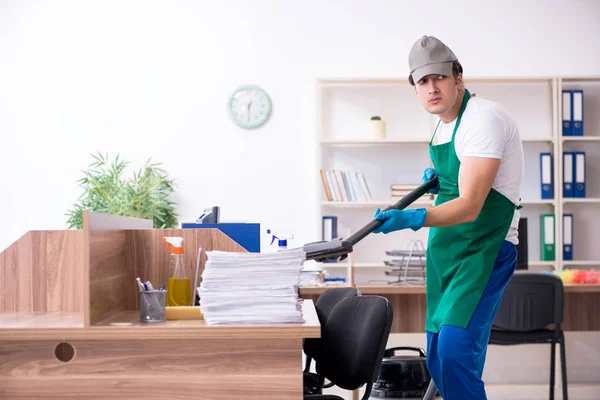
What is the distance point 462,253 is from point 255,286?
28.1 inches

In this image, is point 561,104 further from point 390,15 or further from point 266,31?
point 266,31

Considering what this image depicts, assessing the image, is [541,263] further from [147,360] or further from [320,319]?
[147,360]

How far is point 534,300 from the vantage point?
13.3 feet

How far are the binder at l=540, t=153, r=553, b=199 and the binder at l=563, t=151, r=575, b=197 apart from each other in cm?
11

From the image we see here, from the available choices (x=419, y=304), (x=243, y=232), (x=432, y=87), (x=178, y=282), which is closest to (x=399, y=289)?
(x=419, y=304)

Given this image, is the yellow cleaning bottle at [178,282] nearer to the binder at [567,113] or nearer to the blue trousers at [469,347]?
the blue trousers at [469,347]

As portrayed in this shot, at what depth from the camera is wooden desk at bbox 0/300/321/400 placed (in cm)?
170

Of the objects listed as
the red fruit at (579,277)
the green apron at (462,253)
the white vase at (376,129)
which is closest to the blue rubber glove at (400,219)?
the green apron at (462,253)

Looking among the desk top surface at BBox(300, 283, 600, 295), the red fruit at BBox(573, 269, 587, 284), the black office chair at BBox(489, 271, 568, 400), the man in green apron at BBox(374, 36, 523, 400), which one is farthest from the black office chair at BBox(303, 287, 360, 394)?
the red fruit at BBox(573, 269, 587, 284)

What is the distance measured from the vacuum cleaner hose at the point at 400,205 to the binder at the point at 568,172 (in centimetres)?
325

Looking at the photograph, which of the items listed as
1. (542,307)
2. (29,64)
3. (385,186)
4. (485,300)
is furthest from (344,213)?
(485,300)

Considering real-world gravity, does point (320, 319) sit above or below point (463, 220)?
below

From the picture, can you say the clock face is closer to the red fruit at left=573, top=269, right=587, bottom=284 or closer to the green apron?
the red fruit at left=573, top=269, right=587, bottom=284

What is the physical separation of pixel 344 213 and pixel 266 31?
4.87 feet
